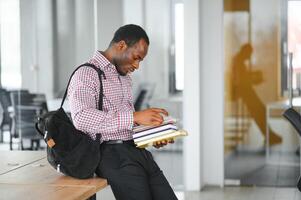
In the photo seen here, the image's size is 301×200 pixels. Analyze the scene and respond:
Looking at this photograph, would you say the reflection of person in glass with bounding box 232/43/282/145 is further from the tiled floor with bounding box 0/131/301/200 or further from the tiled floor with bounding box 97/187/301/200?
the tiled floor with bounding box 97/187/301/200

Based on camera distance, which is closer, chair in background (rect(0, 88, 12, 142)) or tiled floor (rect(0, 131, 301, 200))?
tiled floor (rect(0, 131, 301, 200))

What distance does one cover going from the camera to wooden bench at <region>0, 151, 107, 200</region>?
2.50m

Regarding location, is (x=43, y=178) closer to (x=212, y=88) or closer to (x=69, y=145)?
(x=69, y=145)

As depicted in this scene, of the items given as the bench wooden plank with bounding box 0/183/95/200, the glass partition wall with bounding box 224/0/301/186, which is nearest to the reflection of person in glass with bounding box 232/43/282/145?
the glass partition wall with bounding box 224/0/301/186

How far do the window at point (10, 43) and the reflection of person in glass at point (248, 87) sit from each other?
2.63 m

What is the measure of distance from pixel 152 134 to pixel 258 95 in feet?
14.7

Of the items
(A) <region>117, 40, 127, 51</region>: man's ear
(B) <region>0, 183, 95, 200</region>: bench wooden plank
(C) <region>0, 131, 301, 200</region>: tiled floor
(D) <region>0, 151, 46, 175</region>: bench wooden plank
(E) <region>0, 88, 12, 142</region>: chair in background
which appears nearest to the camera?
(B) <region>0, 183, 95, 200</region>: bench wooden plank

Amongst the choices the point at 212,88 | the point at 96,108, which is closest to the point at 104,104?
the point at 96,108

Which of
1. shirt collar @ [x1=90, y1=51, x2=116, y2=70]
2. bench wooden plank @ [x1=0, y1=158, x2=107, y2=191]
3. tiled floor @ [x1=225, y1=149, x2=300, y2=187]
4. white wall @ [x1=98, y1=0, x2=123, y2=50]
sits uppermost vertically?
white wall @ [x1=98, y1=0, x2=123, y2=50]

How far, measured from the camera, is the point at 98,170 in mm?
2773

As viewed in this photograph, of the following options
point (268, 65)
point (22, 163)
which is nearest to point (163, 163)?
point (268, 65)

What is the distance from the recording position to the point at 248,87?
7.07 metres

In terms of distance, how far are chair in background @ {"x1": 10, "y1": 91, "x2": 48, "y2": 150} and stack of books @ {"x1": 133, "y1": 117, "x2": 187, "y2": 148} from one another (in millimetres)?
4963

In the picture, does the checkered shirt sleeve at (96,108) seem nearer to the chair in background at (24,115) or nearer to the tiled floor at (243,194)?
the tiled floor at (243,194)
